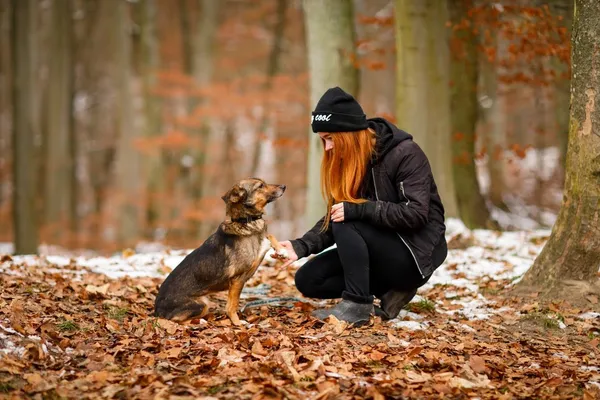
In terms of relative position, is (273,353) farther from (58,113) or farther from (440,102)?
(58,113)

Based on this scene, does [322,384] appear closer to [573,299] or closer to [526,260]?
[573,299]

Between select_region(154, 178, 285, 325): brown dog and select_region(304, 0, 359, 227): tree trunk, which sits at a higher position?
select_region(304, 0, 359, 227): tree trunk

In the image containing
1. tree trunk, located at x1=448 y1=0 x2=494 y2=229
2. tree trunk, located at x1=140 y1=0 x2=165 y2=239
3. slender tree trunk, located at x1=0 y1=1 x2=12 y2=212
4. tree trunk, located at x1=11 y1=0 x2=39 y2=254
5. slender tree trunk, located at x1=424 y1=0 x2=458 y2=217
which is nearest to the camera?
slender tree trunk, located at x1=424 y1=0 x2=458 y2=217

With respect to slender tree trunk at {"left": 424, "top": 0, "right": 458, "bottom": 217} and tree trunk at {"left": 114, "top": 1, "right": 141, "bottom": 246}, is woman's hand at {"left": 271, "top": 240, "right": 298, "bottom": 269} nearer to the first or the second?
slender tree trunk at {"left": 424, "top": 0, "right": 458, "bottom": 217}

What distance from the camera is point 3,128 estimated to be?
29.6 meters

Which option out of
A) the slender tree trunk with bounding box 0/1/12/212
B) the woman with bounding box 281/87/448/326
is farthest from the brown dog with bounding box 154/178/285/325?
the slender tree trunk with bounding box 0/1/12/212

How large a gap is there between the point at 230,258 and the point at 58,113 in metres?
16.1

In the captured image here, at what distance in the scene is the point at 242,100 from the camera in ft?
61.9

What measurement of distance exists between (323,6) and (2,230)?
18349 millimetres

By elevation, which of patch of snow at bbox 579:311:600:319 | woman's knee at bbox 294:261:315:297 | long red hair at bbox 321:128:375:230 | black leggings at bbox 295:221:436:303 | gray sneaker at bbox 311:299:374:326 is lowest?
patch of snow at bbox 579:311:600:319

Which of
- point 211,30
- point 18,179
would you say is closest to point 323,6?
point 18,179

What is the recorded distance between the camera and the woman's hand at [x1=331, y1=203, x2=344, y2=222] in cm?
520

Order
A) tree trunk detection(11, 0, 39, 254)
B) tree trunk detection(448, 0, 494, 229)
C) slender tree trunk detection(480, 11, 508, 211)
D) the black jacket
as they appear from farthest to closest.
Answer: slender tree trunk detection(480, 11, 508, 211) → tree trunk detection(11, 0, 39, 254) → tree trunk detection(448, 0, 494, 229) → the black jacket

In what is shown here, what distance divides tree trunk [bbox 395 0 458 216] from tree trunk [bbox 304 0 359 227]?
0.75m
